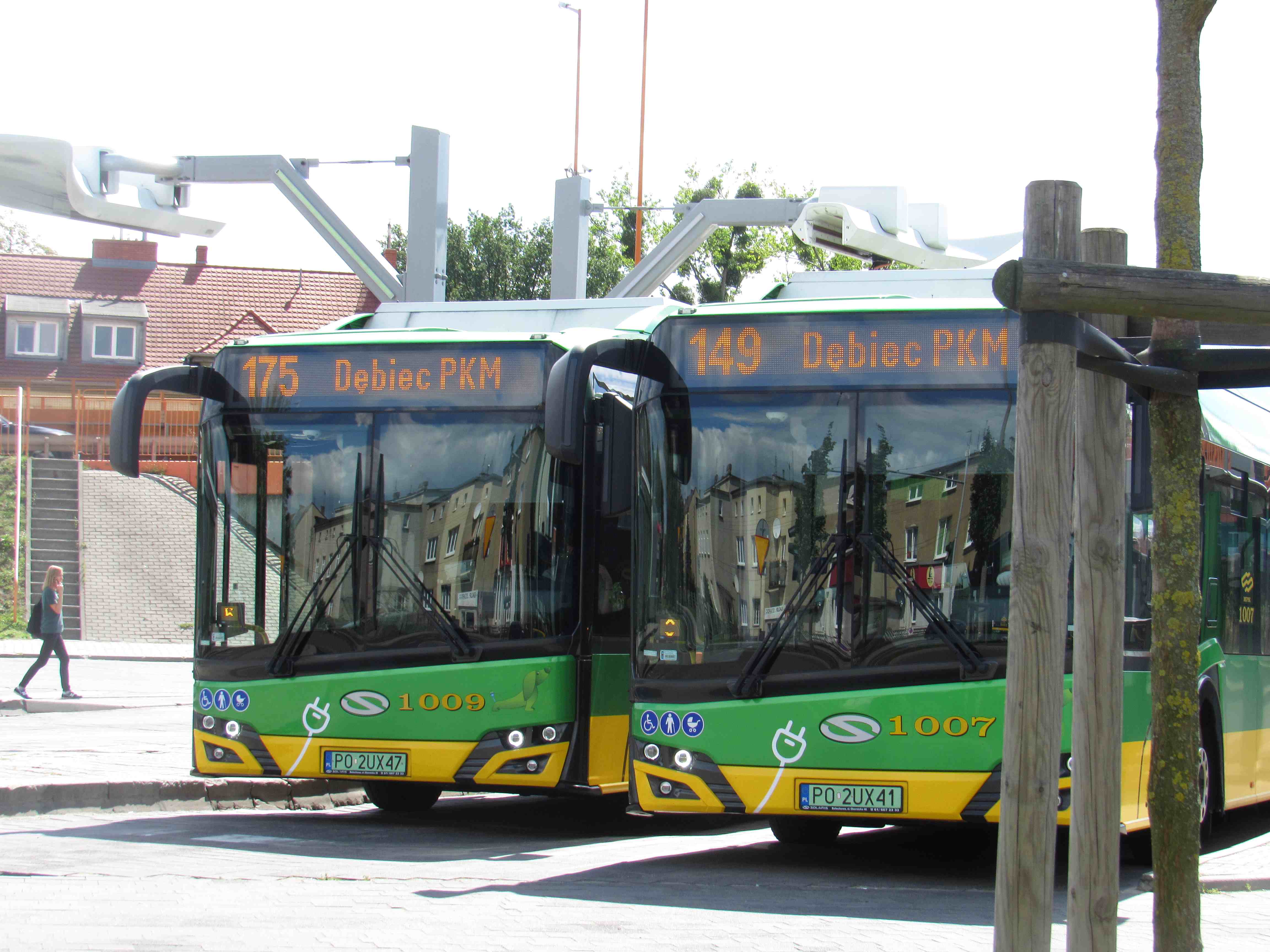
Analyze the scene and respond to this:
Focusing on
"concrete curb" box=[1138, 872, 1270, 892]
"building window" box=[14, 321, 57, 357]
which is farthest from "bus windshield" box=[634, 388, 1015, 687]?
"building window" box=[14, 321, 57, 357]

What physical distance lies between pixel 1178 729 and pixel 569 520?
20.3ft

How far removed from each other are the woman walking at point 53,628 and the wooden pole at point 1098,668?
16.8m

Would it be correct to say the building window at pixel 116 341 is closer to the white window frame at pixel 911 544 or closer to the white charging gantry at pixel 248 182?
the white charging gantry at pixel 248 182

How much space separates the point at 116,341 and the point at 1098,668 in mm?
55954

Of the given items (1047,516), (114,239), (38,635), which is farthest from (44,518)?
(1047,516)

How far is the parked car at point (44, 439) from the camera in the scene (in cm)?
3941

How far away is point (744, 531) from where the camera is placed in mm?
8578

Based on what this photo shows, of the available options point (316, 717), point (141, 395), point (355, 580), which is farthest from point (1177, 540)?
point (141, 395)

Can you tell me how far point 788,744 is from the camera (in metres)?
8.45

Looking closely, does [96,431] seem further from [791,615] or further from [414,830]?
[791,615]

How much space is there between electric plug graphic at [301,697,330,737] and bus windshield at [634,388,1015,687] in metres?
2.33

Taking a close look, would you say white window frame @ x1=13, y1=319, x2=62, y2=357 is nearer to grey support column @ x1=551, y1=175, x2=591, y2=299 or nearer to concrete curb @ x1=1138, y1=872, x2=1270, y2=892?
grey support column @ x1=551, y1=175, x2=591, y2=299

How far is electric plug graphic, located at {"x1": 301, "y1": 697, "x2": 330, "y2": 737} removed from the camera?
10.1 meters

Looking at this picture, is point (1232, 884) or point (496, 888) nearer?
point (496, 888)
